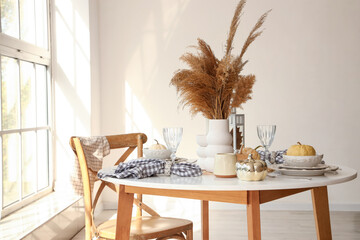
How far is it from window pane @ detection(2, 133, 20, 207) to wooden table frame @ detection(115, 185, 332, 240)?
1.45 m

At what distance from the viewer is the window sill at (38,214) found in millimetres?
2576

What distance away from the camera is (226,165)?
1593 mm

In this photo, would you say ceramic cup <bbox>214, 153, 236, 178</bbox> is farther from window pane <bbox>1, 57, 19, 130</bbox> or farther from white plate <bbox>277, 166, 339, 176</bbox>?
window pane <bbox>1, 57, 19, 130</bbox>

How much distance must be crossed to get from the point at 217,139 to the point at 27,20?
7.41 feet

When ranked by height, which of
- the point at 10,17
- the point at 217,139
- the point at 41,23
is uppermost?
the point at 41,23

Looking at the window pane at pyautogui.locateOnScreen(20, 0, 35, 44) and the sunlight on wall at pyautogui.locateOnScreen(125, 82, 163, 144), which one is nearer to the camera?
the window pane at pyautogui.locateOnScreen(20, 0, 35, 44)

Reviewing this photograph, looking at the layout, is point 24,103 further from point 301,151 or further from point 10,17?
point 301,151

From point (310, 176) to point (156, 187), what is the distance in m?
0.59

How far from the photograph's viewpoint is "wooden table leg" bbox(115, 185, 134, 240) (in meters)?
1.69

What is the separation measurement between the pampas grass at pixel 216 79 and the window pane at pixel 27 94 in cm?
183

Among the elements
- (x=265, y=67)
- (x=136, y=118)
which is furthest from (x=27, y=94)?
(x=265, y=67)

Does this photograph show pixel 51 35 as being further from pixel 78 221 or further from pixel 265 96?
pixel 265 96

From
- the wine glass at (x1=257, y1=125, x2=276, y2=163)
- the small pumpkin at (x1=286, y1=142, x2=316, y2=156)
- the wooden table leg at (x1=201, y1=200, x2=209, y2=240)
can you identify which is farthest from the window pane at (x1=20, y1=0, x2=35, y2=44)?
the small pumpkin at (x1=286, y1=142, x2=316, y2=156)

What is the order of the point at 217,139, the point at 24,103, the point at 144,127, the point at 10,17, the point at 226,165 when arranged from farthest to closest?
1. the point at 144,127
2. the point at 24,103
3. the point at 10,17
4. the point at 217,139
5. the point at 226,165
